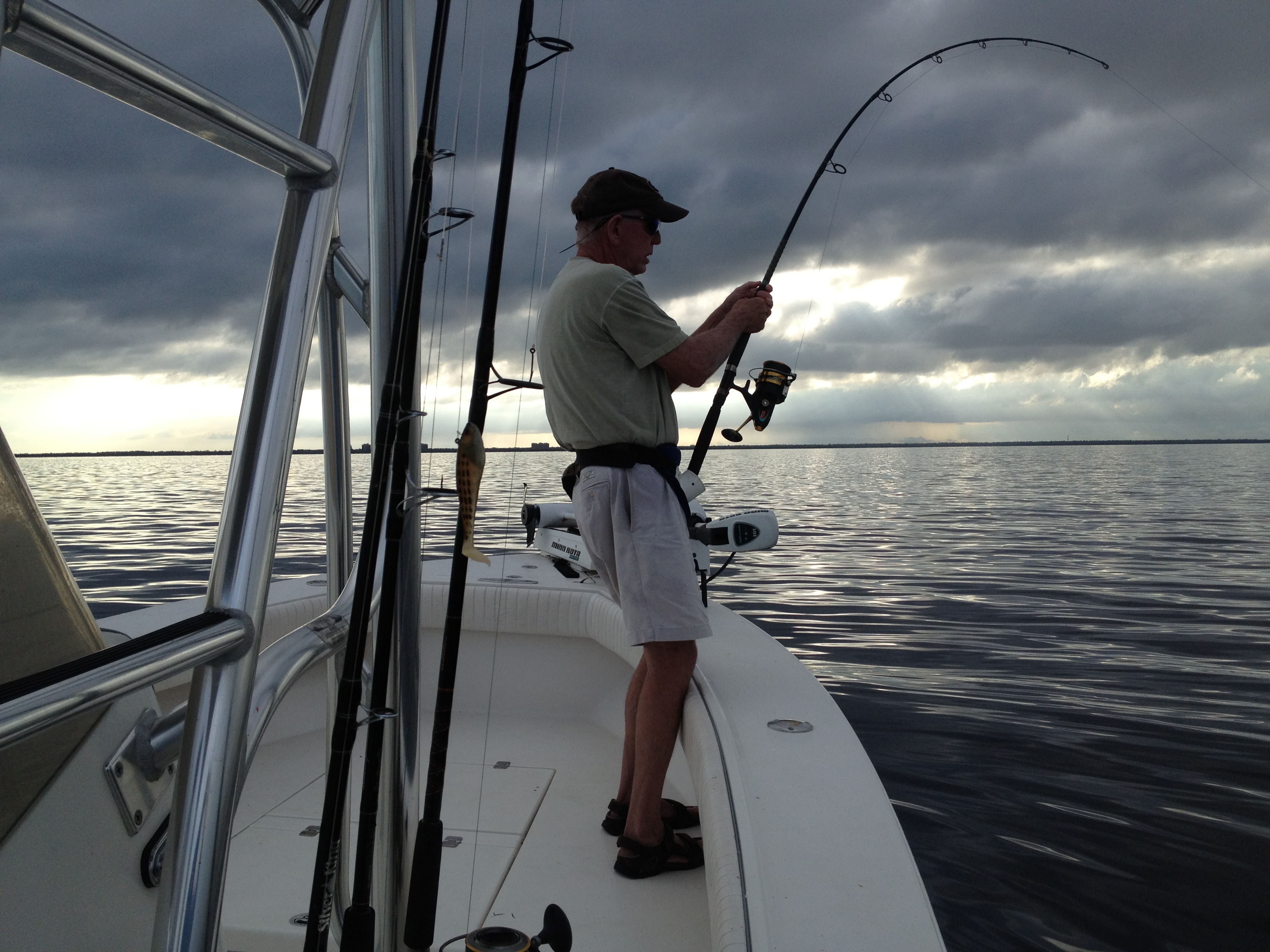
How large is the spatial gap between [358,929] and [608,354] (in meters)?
1.26

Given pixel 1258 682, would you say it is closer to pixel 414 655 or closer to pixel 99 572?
pixel 414 655

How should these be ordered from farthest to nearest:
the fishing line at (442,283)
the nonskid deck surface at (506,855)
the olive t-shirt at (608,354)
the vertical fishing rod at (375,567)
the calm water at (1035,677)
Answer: the calm water at (1035,677)
the olive t-shirt at (608,354)
the nonskid deck surface at (506,855)
the fishing line at (442,283)
the vertical fishing rod at (375,567)

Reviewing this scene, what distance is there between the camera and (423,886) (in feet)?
3.38

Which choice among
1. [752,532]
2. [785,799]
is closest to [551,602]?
[752,532]

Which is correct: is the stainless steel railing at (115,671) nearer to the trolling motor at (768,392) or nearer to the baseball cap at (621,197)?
the baseball cap at (621,197)

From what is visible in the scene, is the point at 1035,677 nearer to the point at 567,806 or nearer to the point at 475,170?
the point at 567,806

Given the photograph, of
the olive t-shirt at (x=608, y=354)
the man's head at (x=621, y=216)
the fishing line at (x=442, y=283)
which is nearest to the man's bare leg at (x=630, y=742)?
the olive t-shirt at (x=608, y=354)

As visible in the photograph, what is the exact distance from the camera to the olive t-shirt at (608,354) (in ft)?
6.09

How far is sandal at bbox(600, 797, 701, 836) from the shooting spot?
2043mm

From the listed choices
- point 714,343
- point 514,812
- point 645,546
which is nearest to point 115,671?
point 645,546

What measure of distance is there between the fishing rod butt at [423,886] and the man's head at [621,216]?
1.35 meters

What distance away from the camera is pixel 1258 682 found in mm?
4770

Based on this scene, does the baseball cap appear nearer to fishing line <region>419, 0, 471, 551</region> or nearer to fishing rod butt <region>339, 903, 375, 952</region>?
fishing line <region>419, 0, 471, 551</region>

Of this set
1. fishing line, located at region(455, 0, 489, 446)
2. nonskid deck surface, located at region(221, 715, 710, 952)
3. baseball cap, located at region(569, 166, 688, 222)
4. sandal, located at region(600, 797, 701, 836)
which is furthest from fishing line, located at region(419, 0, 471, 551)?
sandal, located at region(600, 797, 701, 836)
